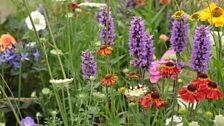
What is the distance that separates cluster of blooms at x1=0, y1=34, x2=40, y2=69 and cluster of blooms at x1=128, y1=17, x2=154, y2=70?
0.77 m

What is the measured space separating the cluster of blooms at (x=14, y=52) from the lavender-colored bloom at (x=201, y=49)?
98 centimetres

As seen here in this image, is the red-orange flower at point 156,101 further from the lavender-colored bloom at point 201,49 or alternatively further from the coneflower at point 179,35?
the coneflower at point 179,35

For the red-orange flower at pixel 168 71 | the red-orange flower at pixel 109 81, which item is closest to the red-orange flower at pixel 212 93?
the red-orange flower at pixel 168 71

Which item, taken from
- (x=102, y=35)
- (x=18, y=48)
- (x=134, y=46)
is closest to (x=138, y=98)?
(x=134, y=46)

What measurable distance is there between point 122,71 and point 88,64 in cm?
65

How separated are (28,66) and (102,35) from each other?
86 cm

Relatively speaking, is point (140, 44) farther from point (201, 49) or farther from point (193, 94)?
point (193, 94)

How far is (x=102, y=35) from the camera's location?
1.98 meters

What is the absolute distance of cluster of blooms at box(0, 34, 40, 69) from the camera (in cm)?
254

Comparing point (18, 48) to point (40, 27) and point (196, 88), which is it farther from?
point (196, 88)

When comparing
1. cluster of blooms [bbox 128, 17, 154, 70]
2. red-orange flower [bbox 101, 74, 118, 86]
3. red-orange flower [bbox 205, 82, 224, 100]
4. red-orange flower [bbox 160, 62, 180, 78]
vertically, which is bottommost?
red-orange flower [bbox 205, 82, 224, 100]

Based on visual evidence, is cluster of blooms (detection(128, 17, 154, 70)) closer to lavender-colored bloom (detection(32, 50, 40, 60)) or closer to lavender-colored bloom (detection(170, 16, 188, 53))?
lavender-colored bloom (detection(170, 16, 188, 53))

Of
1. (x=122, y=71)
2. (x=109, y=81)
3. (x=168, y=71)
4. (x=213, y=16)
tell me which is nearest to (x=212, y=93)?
(x=168, y=71)

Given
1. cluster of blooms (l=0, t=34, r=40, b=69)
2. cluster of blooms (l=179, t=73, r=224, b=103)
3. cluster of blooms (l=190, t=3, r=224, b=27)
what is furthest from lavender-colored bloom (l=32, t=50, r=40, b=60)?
cluster of blooms (l=179, t=73, r=224, b=103)
